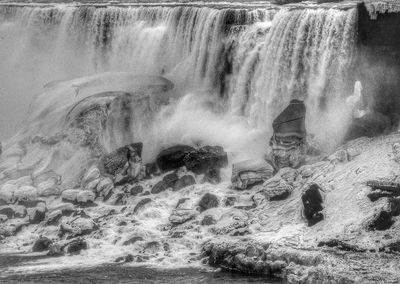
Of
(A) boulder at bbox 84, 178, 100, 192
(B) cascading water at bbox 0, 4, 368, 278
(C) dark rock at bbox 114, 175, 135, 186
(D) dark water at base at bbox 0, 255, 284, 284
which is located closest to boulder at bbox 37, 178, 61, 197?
(B) cascading water at bbox 0, 4, 368, 278

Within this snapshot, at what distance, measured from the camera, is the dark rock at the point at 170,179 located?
18916 millimetres

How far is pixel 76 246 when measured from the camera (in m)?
15.8

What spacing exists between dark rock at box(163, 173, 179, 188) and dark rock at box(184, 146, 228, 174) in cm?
53

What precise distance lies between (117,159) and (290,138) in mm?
5294

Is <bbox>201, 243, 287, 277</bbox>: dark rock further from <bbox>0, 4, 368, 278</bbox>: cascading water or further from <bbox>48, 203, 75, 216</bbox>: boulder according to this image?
<bbox>48, 203, 75, 216</bbox>: boulder

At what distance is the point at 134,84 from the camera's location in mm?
24016

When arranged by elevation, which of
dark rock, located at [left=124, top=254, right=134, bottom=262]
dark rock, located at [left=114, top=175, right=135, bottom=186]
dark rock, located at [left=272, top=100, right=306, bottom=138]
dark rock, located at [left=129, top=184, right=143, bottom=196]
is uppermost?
dark rock, located at [left=272, top=100, right=306, bottom=138]

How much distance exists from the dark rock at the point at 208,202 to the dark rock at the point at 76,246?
325 centimetres

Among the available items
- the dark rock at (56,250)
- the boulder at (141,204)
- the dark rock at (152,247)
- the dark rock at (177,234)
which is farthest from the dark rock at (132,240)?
the boulder at (141,204)

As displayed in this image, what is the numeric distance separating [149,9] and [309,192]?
15.4m

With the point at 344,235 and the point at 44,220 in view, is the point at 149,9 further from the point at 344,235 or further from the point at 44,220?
the point at 344,235

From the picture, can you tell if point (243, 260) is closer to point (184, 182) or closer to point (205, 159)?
point (184, 182)

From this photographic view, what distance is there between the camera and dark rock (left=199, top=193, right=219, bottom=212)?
17266mm

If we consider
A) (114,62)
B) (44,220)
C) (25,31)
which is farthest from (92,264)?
(25,31)
